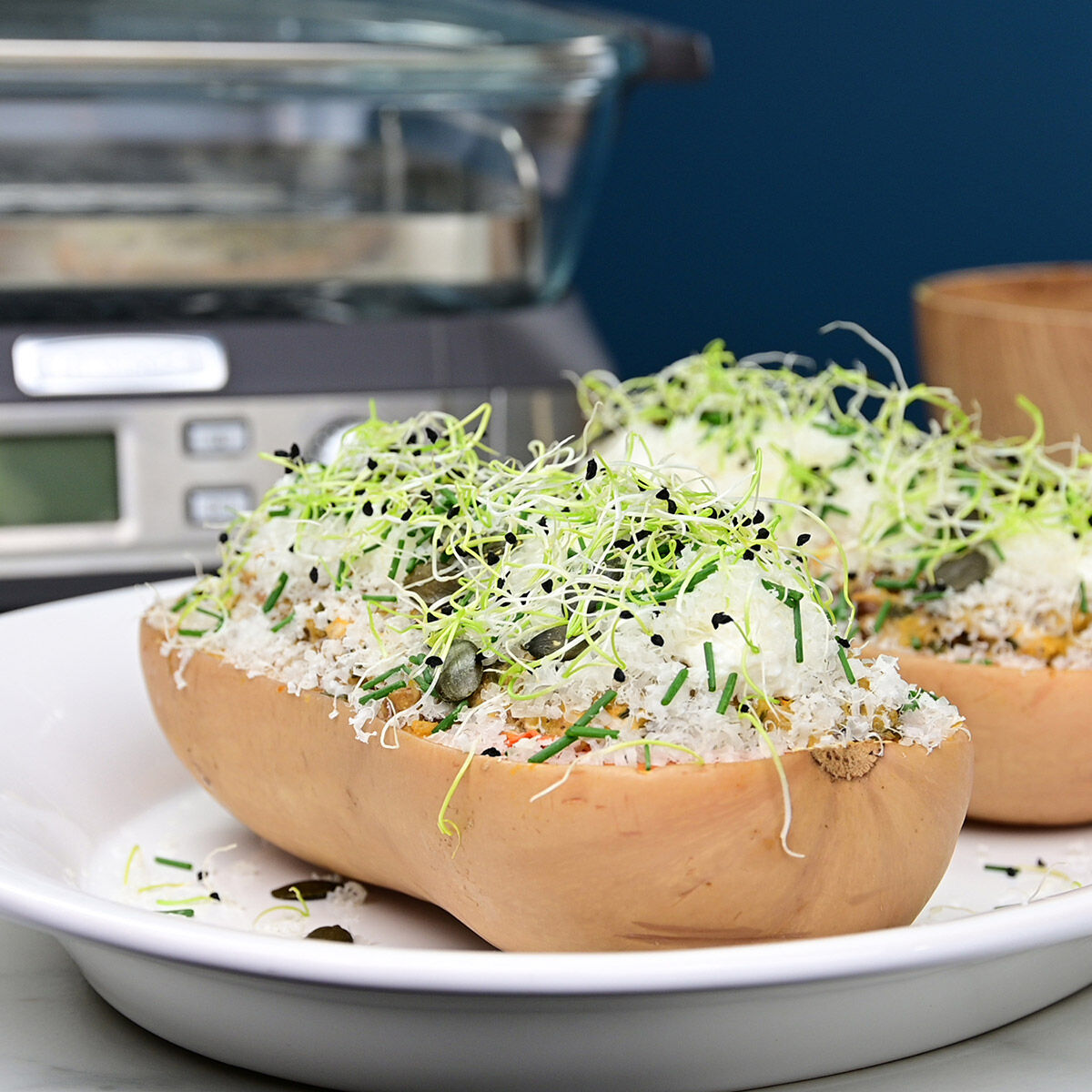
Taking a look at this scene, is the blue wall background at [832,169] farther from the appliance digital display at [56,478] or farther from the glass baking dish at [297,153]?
the appliance digital display at [56,478]

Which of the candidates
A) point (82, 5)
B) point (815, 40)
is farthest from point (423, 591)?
point (815, 40)

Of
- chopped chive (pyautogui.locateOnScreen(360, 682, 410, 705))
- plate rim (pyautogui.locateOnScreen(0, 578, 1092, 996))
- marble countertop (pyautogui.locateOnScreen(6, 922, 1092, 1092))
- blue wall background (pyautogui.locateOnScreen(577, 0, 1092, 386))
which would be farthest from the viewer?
blue wall background (pyautogui.locateOnScreen(577, 0, 1092, 386))

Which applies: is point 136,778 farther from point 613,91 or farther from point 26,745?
point 613,91

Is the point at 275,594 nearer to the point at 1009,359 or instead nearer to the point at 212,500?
the point at 212,500

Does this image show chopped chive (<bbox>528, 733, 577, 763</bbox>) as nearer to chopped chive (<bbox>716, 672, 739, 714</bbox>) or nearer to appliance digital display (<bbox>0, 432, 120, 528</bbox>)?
chopped chive (<bbox>716, 672, 739, 714</bbox>)

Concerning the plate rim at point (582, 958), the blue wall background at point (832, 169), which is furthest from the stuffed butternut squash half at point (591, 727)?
the blue wall background at point (832, 169)

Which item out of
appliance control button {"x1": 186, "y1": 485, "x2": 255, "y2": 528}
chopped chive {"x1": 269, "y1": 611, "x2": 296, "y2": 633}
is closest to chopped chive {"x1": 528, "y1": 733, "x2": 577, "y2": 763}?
chopped chive {"x1": 269, "y1": 611, "x2": 296, "y2": 633}
